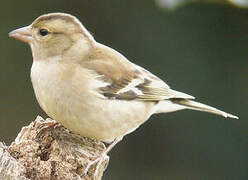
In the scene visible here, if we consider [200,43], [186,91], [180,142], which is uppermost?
[200,43]

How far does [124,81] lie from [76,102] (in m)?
0.61

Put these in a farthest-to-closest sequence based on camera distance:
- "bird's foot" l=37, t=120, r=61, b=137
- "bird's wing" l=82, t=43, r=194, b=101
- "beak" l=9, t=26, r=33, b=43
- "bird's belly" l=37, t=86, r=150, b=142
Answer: "bird's wing" l=82, t=43, r=194, b=101 → "beak" l=9, t=26, r=33, b=43 → "bird's belly" l=37, t=86, r=150, b=142 → "bird's foot" l=37, t=120, r=61, b=137

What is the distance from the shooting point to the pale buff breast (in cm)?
506

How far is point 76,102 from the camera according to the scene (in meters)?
5.11

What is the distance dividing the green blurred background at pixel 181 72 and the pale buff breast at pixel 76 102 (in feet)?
6.15

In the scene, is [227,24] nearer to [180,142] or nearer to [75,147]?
[180,142]

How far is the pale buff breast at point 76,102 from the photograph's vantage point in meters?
5.06

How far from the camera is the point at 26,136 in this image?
4664mm

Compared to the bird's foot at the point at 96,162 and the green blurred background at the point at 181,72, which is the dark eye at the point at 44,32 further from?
the green blurred background at the point at 181,72

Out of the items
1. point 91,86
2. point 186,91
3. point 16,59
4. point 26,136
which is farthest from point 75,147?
point 16,59

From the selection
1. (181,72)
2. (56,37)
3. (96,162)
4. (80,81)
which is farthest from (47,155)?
(181,72)

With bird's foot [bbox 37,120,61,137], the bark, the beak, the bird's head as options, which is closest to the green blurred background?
the bird's head

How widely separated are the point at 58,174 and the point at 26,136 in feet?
1.83

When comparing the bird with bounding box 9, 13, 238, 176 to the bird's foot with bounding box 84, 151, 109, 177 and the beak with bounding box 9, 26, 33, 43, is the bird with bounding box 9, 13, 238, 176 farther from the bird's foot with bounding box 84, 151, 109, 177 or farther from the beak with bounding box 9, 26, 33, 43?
the bird's foot with bounding box 84, 151, 109, 177
